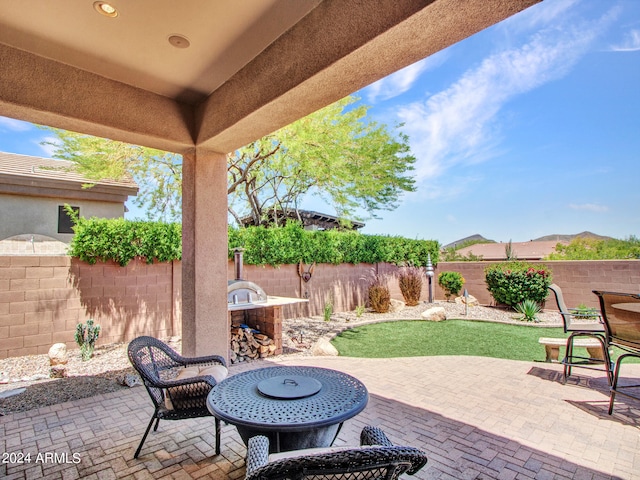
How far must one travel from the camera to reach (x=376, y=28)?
6.12ft

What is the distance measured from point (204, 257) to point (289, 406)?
7.75ft

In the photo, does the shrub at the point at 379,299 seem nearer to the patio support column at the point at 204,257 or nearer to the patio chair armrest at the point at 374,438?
the patio support column at the point at 204,257

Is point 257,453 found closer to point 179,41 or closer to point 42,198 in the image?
point 179,41

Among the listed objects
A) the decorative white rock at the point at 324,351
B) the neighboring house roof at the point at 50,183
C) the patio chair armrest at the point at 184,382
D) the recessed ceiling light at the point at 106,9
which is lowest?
the decorative white rock at the point at 324,351

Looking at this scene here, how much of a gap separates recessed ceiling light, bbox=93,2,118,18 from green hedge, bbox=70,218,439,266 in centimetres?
466

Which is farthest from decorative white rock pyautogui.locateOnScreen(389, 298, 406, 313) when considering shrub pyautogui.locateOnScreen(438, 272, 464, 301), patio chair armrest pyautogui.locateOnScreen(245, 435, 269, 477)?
patio chair armrest pyautogui.locateOnScreen(245, 435, 269, 477)

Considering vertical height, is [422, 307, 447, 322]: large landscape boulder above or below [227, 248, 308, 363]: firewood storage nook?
below

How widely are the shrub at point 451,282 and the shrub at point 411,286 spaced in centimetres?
122

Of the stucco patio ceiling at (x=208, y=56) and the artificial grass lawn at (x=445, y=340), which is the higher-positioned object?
the stucco patio ceiling at (x=208, y=56)

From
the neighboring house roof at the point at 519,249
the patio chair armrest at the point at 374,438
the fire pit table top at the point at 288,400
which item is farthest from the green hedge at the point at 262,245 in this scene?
the neighboring house roof at the point at 519,249

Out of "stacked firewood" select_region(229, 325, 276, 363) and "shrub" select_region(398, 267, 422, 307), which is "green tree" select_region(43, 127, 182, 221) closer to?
"stacked firewood" select_region(229, 325, 276, 363)

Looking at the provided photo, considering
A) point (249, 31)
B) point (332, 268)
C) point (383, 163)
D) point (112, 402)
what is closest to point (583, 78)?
point (383, 163)

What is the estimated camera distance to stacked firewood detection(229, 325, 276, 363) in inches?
210

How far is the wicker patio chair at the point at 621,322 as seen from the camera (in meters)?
3.11
